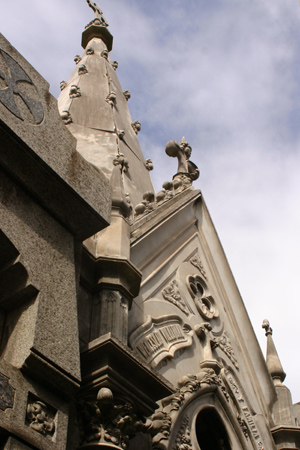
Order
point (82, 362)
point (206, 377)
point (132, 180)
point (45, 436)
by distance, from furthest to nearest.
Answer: point (132, 180) → point (206, 377) → point (82, 362) → point (45, 436)

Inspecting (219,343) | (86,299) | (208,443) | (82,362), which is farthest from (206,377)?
(82,362)

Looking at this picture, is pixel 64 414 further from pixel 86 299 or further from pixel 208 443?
pixel 208 443

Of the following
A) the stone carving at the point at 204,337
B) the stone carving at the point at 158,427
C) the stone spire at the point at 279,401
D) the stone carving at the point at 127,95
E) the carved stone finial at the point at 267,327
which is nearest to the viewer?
the stone carving at the point at 158,427

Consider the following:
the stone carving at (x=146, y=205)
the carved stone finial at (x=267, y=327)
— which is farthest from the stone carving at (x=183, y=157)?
the carved stone finial at (x=267, y=327)

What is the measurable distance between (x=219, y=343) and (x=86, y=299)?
3.85 metres

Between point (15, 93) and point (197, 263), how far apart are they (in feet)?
19.8

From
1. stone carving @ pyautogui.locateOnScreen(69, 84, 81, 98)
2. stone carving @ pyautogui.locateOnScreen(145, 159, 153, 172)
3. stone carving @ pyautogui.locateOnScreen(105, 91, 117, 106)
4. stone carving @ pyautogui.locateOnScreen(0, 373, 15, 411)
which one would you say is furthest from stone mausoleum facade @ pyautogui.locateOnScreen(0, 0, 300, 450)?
stone carving @ pyautogui.locateOnScreen(105, 91, 117, 106)

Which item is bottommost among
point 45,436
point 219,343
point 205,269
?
point 45,436

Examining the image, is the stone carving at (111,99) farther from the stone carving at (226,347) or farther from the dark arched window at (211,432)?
the dark arched window at (211,432)

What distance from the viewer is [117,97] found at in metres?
15.9

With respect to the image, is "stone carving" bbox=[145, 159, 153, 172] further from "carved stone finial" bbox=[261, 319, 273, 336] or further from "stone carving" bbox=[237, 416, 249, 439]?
"stone carving" bbox=[237, 416, 249, 439]

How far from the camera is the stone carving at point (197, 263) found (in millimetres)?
11595

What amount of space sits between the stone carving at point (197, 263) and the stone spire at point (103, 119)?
1.56m

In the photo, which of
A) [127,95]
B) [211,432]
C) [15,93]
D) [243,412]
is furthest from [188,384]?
[127,95]
